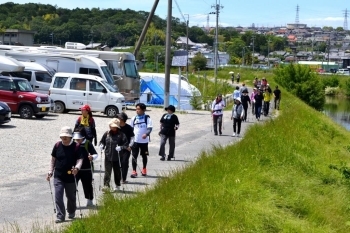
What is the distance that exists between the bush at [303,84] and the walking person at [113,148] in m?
57.0

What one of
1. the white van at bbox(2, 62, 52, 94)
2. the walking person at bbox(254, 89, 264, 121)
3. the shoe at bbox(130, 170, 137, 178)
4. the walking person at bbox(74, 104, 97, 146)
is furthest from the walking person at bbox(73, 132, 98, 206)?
the white van at bbox(2, 62, 52, 94)

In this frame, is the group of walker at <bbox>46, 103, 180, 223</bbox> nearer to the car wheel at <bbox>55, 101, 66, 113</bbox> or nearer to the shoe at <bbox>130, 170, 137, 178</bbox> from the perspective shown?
the shoe at <bbox>130, 170, 137, 178</bbox>

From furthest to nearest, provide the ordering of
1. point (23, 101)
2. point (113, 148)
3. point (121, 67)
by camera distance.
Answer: point (121, 67), point (23, 101), point (113, 148)

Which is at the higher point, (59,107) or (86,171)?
(86,171)

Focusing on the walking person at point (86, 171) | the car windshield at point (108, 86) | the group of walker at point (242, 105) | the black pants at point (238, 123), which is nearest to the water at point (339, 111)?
the group of walker at point (242, 105)

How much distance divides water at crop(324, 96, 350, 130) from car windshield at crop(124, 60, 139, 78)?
22640 millimetres

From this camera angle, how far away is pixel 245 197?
12.2 meters

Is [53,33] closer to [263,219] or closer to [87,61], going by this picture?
[87,61]

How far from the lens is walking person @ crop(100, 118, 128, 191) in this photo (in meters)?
12.9

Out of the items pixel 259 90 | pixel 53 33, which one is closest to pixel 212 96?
pixel 259 90

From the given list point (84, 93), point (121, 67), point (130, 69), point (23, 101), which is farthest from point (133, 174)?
point (130, 69)

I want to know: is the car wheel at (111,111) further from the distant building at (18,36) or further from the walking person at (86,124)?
the distant building at (18,36)

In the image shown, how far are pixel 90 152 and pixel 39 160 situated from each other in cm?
577

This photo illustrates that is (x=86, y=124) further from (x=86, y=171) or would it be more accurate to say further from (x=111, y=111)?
(x=111, y=111)
